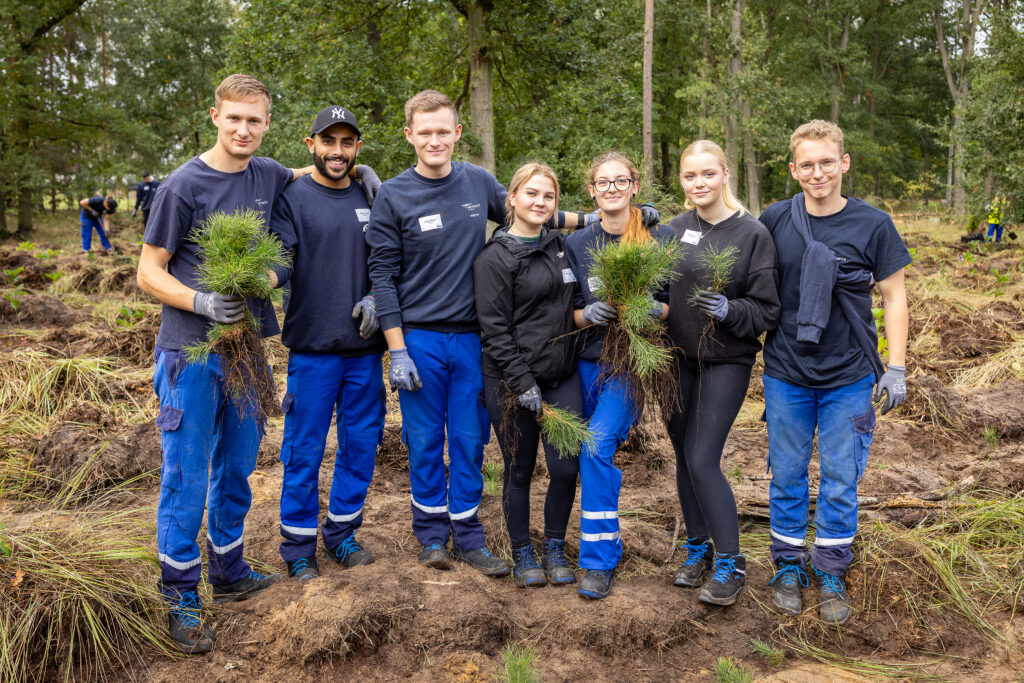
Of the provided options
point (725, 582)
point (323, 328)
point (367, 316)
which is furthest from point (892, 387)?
point (323, 328)

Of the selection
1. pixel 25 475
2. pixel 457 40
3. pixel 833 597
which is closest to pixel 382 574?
pixel 833 597

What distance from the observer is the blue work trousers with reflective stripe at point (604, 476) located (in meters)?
3.41

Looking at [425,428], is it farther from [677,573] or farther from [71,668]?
[71,668]

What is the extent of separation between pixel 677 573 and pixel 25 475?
4.16m

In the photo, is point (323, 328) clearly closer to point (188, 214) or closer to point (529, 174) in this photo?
point (188, 214)

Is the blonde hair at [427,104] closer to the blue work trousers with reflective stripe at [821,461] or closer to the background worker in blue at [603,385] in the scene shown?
the background worker in blue at [603,385]

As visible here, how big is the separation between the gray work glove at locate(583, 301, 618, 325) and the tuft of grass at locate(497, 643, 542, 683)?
143cm

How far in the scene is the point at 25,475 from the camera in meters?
4.84

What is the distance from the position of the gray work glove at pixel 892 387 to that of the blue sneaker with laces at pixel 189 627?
3074mm

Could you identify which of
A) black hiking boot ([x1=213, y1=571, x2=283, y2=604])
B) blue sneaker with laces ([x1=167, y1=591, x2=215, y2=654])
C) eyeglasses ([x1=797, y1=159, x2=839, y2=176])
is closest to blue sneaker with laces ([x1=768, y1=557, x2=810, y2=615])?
eyeglasses ([x1=797, y1=159, x2=839, y2=176])

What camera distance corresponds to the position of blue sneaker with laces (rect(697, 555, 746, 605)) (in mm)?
3354

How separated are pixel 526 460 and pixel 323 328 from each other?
1.15 metres

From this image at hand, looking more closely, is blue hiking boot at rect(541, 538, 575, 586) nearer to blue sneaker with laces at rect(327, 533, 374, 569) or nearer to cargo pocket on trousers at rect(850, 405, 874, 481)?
blue sneaker with laces at rect(327, 533, 374, 569)

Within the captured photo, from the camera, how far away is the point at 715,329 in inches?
131
